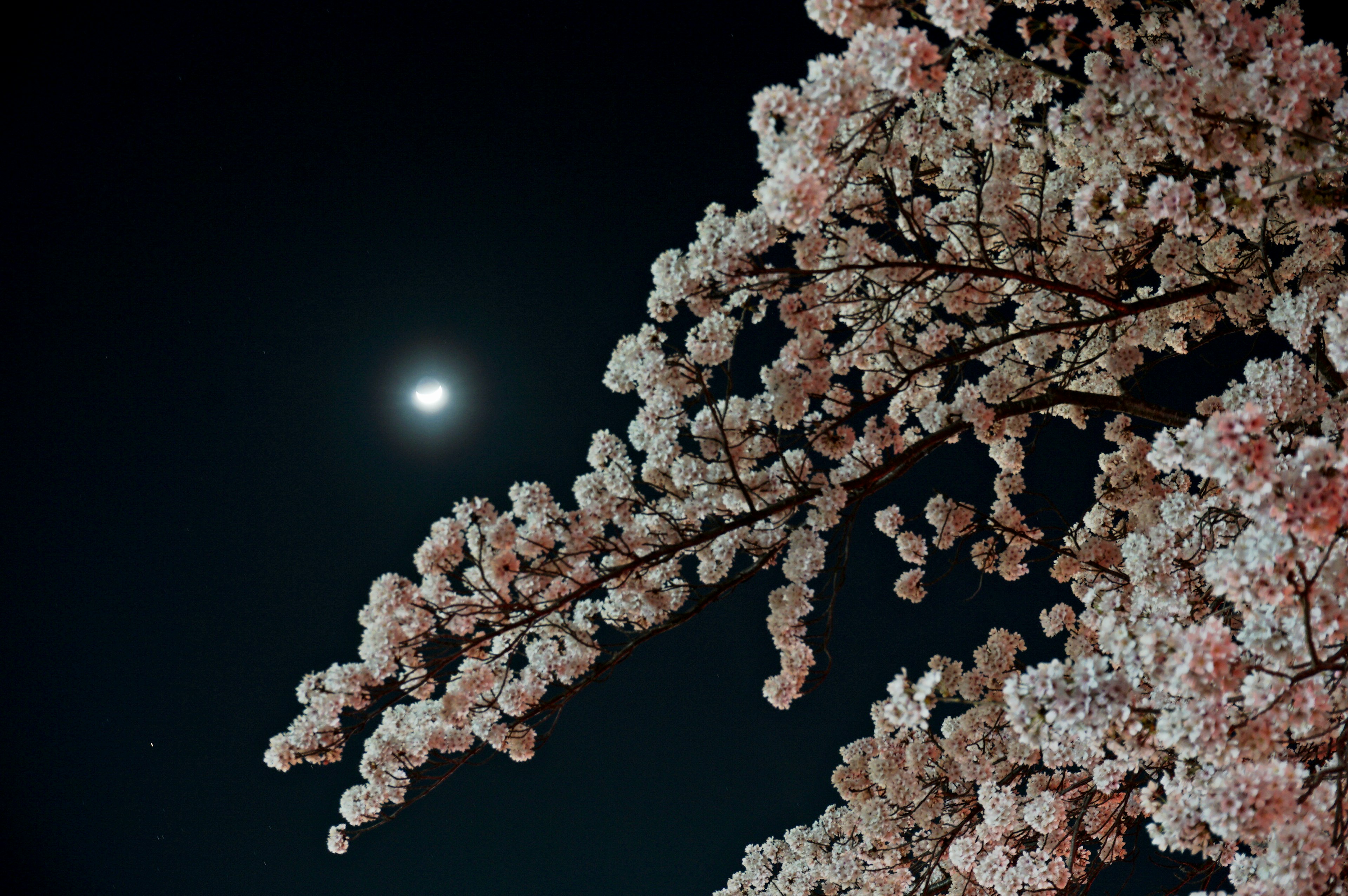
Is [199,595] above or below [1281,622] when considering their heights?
above

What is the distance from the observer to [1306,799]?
193cm

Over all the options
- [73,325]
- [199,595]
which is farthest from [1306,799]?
[73,325]

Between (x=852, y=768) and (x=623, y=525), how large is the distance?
5.56ft

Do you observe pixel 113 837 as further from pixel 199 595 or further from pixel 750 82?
pixel 750 82

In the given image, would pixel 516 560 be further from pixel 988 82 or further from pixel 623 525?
pixel 988 82

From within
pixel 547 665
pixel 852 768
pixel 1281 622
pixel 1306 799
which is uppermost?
A: pixel 547 665

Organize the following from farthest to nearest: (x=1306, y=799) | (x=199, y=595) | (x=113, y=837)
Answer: (x=113, y=837)
(x=199, y=595)
(x=1306, y=799)

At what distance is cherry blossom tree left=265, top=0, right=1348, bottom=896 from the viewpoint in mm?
1827

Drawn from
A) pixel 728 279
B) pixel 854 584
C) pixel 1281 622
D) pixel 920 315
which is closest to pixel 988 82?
pixel 920 315

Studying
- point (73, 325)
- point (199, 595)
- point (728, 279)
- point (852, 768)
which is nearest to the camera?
point (728, 279)

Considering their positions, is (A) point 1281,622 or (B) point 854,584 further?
(B) point 854,584

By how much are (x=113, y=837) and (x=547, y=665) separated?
475 cm

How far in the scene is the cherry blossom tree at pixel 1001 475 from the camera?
183cm

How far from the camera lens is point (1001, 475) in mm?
4059
